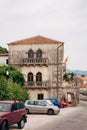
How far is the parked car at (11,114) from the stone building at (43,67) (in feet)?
100

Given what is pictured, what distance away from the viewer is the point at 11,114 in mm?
19125

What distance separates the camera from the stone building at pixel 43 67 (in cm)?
5219

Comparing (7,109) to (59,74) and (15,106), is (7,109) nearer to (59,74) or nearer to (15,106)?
(15,106)

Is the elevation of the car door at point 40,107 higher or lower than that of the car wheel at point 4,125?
higher

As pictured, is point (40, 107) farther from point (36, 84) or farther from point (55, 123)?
point (36, 84)

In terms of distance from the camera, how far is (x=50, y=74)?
5256 cm

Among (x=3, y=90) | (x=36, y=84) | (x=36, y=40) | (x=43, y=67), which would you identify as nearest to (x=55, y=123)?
(x=3, y=90)

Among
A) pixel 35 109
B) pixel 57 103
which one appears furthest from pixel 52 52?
pixel 35 109

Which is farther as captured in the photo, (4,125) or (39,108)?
(39,108)

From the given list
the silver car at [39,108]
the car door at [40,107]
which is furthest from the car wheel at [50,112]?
the car door at [40,107]

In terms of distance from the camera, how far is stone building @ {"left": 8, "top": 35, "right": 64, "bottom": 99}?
52.2 meters

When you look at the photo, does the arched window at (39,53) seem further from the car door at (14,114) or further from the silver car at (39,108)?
the car door at (14,114)

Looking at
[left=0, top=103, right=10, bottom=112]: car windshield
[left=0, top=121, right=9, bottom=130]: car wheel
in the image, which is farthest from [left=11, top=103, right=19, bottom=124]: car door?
[left=0, top=121, right=9, bottom=130]: car wheel

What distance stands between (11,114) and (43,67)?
33.5 metres
